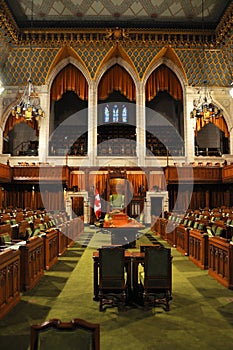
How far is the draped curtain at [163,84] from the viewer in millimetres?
19766

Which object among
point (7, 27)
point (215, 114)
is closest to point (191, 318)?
point (215, 114)

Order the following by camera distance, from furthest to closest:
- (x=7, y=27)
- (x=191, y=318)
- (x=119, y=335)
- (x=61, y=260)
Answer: (x=7, y=27)
(x=61, y=260)
(x=191, y=318)
(x=119, y=335)

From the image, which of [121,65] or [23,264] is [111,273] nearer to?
[23,264]

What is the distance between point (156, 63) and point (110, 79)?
2.79 meters

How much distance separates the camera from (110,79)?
784 inches

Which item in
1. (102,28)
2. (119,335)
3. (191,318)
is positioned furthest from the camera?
(102,28)

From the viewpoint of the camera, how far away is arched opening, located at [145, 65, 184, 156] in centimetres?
1977

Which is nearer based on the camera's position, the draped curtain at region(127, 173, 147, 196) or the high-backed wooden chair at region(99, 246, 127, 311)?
the high-backed wooden chair at region(99, 246, 127, 311)

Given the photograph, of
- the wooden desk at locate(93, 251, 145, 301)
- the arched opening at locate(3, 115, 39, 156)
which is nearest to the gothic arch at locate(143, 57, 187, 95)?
the arched opening at locate(3, 115, 39, 156)

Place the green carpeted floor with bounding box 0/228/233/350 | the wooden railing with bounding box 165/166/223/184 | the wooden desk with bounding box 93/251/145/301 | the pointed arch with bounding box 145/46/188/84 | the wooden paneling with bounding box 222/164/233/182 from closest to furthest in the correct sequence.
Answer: the green carpeted floor with bounding box 0/228/233/350 → the wooden desk with bounding box 93/251/145/301 → the wooden paneling with bounding box 222/164/233/182 → the wooden railing with bounding box 165/166/223/184 → the pointed arch with bounding box 145/46/188/84

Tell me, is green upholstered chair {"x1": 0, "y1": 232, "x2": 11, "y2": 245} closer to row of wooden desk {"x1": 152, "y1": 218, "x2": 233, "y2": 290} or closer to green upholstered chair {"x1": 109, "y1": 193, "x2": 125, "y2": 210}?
row of wooden desk {"x1": 152, "y1": 218, "x2": 233, "y2": 290}

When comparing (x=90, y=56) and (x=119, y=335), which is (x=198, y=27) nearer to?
(x=90, y=56)

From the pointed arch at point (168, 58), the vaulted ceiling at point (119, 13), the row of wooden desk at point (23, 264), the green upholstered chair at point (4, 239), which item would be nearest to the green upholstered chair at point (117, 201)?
the pointed arch at point (168, 58)

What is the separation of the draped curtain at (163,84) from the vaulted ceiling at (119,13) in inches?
98.8
